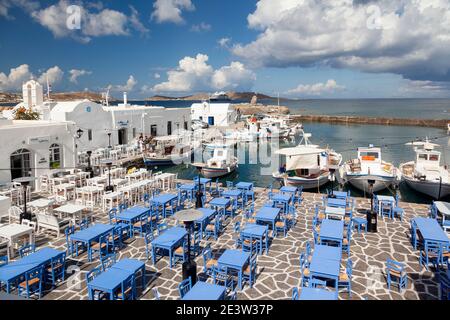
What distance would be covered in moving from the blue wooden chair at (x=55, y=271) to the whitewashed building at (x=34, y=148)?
337 inches

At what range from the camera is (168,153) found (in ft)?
105

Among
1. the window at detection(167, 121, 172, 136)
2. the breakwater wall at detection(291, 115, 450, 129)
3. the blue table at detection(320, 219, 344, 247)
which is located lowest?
the blue table at detection(320, 219, 344, 247)

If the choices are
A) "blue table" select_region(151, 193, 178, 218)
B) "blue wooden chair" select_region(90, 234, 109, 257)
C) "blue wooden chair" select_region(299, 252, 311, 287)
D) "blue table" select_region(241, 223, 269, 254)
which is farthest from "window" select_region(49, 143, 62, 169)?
"blue wooden chair" select_region(299, 252, 311, 287)

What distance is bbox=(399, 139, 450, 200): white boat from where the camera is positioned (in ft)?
67.9

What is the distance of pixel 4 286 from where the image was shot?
8.62 m

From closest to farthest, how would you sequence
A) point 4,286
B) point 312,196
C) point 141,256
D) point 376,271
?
point 4,286 < point 376,271 < point 141,256 < point 312,196

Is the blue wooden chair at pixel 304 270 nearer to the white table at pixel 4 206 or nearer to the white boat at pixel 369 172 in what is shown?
the white table at pixel 4 206

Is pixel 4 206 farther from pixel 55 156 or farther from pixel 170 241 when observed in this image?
pixel 170 241

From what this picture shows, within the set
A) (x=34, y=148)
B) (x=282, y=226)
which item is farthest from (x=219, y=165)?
(x=282, y=226)

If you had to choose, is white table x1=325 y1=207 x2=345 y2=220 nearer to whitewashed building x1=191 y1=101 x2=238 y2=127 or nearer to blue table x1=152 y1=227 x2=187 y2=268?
blue table x1=152 y1=227 x2=187 y2=268

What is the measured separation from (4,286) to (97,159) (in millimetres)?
18290

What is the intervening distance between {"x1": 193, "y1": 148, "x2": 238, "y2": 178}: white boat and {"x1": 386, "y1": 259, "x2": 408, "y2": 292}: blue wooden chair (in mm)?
18041
